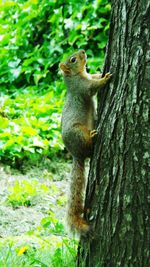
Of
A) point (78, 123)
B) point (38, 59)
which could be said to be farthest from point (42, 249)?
point (38, 59)

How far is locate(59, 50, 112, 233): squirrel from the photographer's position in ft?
11.2

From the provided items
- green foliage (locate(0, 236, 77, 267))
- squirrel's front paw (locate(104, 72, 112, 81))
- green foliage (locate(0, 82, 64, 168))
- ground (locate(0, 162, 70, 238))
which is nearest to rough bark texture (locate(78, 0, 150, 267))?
squirrel's front paw (locate(104, 72, 112, 81))

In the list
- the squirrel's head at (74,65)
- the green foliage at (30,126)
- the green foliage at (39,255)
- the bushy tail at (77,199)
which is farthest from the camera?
the green foliage at (30,126)

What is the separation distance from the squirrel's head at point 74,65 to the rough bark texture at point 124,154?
0.87 m

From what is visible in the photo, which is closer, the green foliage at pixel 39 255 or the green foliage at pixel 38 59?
the green foliage at pixel 39 255

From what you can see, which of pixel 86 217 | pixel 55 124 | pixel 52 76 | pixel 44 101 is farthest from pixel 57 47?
pixel 86 217

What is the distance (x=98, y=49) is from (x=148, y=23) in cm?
537

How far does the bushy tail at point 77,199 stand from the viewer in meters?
3.33

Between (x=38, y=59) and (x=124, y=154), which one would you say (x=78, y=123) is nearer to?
(x=124, y=154)

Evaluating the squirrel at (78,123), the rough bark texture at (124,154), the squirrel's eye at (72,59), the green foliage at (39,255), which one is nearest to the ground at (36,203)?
the green foliage at (39,255)

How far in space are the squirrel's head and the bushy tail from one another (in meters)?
0.75

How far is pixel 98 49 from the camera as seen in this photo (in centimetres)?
832

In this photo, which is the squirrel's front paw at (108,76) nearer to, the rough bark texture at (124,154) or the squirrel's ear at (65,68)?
the rough bark texture at (124,154)

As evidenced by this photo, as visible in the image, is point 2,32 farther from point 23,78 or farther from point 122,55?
point 122,55
